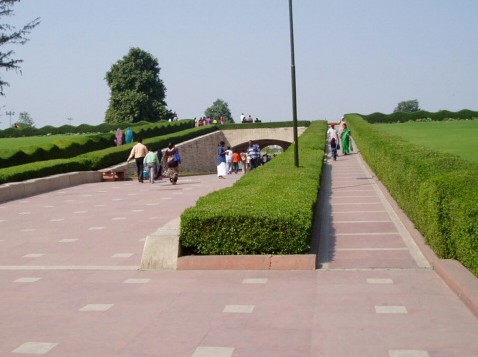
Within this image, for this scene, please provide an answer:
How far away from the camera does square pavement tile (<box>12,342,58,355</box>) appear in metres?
5.04

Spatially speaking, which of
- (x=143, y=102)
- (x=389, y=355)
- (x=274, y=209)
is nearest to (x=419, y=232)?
(x=274, y=209)

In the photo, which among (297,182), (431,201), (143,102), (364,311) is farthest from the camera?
(143,102)

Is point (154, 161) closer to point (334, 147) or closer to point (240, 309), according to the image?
point (334, 147)

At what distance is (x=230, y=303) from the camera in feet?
20.3

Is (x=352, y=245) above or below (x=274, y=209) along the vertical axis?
below

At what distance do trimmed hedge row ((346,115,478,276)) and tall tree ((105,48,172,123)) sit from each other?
5803 cm

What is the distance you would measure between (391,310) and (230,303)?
153cm

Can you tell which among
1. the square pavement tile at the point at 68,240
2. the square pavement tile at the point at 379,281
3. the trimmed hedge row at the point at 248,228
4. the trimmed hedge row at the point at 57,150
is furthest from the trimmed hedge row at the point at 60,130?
the square pavement tile at the point at 379,281

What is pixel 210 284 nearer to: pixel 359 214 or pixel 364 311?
pixel 364 311

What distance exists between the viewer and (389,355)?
4.62 meters

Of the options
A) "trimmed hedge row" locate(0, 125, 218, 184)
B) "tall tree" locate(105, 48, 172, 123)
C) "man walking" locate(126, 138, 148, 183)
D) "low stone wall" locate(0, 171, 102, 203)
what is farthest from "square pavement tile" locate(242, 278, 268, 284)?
"tall tree" locate(105, 48, 172, 123)

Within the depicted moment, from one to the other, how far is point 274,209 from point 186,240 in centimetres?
119

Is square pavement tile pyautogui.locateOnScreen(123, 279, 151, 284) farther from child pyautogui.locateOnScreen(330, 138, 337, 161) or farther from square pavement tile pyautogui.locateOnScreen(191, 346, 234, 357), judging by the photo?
child pyautogui.locateOnScreen(330, 138, 337, 161)

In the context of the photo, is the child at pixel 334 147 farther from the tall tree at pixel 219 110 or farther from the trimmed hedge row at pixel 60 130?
the tall tree at pixel 219 110
